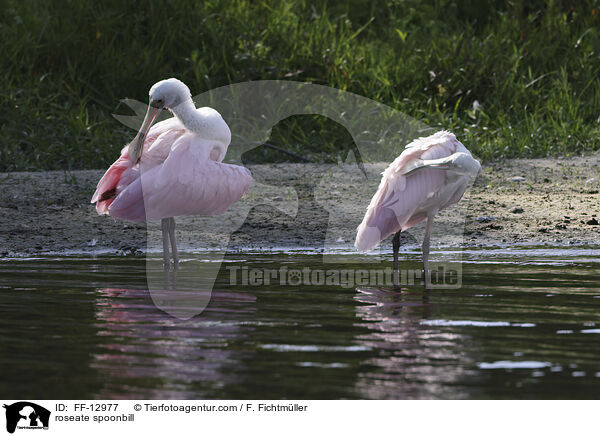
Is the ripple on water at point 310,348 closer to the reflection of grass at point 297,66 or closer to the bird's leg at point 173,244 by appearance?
the bird's leg at point 173,244

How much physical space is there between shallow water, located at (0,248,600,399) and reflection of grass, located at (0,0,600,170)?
3810 millimetres

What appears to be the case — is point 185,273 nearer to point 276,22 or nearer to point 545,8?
point 276,22

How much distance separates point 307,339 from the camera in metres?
4.16

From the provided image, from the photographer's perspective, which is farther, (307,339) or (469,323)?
(469,323)

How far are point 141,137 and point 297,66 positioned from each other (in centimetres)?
457

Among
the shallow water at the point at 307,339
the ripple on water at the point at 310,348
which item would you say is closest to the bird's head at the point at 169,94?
the shallow water at the point at 307,339

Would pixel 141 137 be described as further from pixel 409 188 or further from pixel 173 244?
pixel 409 188

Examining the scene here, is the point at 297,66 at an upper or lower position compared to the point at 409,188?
upper

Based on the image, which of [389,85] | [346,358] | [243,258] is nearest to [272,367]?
[346,358]

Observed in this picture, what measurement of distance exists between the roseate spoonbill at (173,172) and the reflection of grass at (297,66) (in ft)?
9.86

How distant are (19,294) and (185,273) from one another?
122cm
